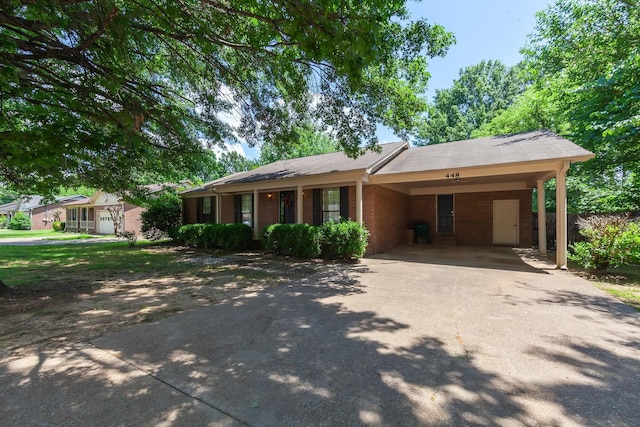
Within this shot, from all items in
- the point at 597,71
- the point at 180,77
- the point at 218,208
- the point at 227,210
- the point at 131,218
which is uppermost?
the point at 597,71

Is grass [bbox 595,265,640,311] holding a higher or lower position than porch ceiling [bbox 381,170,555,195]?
lower

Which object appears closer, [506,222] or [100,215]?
[506,222]

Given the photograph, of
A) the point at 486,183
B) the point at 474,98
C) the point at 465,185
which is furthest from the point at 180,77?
the point at 474,98

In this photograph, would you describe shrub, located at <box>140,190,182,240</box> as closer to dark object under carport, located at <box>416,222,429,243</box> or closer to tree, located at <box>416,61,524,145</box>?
dark object under carport, located at <box>416,222,429,243</box>

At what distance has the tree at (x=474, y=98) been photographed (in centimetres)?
3052

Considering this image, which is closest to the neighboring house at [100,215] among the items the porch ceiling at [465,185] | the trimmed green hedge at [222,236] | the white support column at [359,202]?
the trimmed green hedge at [222,236]

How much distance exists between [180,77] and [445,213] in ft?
41.5

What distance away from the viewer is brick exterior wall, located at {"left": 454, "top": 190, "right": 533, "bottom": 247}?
12844 mm

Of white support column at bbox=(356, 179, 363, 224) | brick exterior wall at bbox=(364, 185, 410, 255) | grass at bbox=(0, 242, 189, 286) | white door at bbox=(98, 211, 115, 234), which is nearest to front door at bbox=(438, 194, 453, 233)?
brick exterior wall at bbox=(364, 185, 410, 255)

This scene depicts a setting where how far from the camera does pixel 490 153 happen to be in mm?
9766

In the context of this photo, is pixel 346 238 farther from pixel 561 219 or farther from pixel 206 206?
pixel 206 206

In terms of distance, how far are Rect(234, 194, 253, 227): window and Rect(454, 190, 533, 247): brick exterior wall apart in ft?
33.9

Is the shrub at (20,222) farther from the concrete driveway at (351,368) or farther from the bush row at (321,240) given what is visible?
the concrete driveway at (351,368)

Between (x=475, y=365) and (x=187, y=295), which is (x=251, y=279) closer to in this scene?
(x=187, y=295)
